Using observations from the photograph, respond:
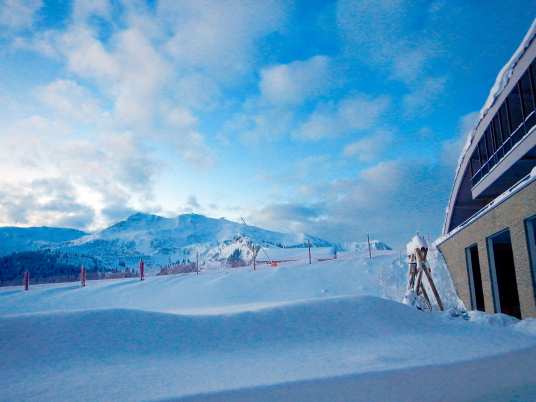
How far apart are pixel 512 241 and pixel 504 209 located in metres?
1.01

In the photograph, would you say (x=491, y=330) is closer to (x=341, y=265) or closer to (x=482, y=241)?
(x=482, y=241)

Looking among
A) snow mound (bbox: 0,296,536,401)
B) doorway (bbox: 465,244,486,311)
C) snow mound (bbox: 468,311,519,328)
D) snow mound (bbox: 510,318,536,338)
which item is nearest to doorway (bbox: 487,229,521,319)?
doorway (bbox: 465,244,486,311)

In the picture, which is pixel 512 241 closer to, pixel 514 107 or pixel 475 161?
pixel 514 107

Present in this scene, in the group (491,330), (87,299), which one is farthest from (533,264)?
(87,299)

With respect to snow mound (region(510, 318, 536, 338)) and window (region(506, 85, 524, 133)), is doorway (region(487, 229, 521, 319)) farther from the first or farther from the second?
snow mound (region(510, 318, 536, 338))

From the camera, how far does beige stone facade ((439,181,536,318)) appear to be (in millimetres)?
9695

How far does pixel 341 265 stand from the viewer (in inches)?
1016

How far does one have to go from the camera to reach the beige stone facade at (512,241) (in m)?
9.70

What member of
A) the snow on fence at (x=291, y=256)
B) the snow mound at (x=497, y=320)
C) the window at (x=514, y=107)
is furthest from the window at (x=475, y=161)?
the snow on fence at (x=291, y=256)

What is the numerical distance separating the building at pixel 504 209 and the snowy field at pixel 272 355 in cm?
222

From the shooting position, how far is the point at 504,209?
10938 mm

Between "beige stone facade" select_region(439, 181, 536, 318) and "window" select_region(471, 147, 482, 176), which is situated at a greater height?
"window" select_region(471, 147, 482, 176)

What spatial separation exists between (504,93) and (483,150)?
17.0 feet

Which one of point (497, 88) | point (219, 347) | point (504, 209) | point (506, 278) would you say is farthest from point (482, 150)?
point (219, 347)
